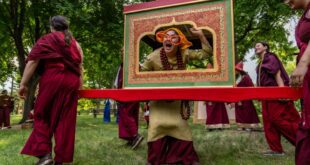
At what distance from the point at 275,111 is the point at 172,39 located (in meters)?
2.17

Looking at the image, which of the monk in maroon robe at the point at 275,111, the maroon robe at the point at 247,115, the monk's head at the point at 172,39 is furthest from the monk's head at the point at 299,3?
the maroon robe at the point at 247,115

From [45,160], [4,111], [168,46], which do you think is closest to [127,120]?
[45,160]

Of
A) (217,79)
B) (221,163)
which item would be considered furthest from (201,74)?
(221,163)

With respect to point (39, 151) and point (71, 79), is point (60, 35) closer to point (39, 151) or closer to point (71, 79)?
point (71, 79)

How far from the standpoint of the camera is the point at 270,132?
4992 millimetres

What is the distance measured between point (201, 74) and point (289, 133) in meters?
2.21

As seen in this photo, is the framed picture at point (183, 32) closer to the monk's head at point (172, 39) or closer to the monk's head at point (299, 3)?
the monk's head at point (172, 39)

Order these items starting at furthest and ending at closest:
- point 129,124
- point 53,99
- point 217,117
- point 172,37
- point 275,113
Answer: point 217,117
point 129,124
point 275,113
point 53,99
point 172,37

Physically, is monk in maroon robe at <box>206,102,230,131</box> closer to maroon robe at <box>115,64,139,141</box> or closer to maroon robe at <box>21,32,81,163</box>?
maroon robe at <box>115,64,139,141</box>

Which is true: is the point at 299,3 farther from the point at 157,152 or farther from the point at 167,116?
the point at 157,152

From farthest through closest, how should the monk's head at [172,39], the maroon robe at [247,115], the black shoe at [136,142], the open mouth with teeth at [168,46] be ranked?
the maroon robe at [247,115] < the black shoe at [136,142] < the open mouth with teeth at [168,46] < the monk's head at [172,39]

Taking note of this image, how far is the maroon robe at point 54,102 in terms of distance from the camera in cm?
368

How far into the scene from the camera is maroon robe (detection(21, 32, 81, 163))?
3.68m

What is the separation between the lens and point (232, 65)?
10.2 ft
